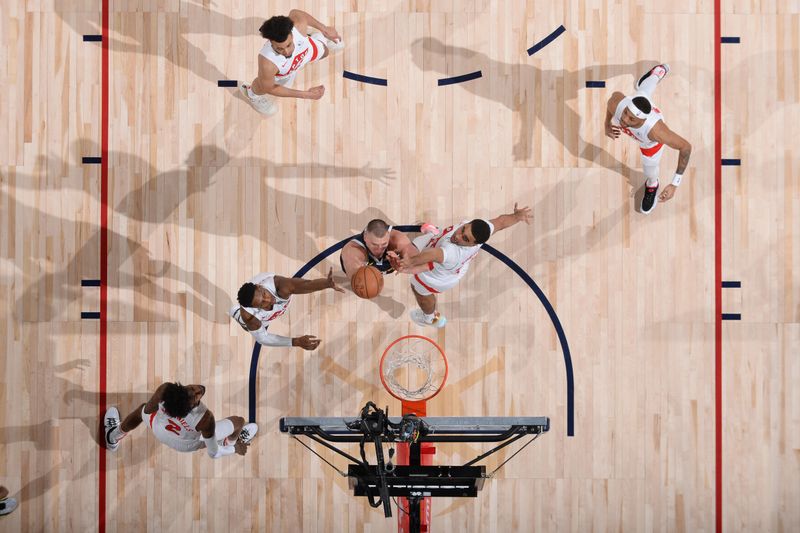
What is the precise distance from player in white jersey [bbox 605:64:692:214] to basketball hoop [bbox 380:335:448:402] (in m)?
2.74

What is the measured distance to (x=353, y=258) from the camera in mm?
6508

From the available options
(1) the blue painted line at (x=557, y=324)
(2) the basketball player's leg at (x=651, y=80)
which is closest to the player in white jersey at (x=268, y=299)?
(1) the blue painted line at (x=557, y=324)

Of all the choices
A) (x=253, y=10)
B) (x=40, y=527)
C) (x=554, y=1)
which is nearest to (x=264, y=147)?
(x=253, y=10)

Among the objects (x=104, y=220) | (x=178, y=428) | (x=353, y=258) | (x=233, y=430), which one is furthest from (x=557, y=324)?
(x=104, y=220)

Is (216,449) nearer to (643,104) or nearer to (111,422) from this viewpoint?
(111,422)

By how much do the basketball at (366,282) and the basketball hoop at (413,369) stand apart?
145cm

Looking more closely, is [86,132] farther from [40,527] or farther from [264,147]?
[40,527]

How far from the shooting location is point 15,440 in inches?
303

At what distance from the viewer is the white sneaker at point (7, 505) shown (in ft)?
24.7

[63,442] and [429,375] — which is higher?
[429,375]

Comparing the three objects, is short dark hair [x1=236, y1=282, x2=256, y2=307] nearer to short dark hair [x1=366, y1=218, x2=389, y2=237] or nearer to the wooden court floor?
short dark hair [x1=366, y1=218, x2=389, y2=237]

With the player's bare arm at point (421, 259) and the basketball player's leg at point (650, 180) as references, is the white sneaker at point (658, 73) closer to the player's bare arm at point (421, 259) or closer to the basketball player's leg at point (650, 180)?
the basketball player's leg at point (650, 180)

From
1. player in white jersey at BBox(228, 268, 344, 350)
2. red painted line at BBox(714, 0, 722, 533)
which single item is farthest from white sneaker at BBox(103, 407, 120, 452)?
red painted line at BBox(714, 0, 722, 533)

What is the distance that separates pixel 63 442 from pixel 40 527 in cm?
93
